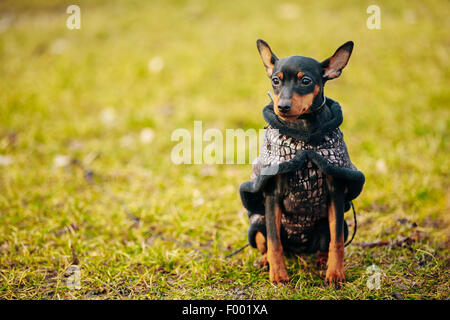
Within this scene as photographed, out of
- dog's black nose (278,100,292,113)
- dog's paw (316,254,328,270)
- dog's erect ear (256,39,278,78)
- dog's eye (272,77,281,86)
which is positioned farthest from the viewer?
dog's paw (316,254,328,270)

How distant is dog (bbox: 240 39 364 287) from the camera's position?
1957mm

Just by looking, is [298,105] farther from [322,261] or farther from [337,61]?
[322,261]

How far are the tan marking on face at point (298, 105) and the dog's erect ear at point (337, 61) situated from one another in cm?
12

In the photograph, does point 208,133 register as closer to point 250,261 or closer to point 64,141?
point 64,141

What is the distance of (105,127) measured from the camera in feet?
16.4

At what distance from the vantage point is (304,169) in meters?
2.08

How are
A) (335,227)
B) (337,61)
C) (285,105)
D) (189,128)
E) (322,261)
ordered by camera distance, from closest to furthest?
1. (285,105)
2. (337,61)
3. (335,227)
4. (322,261)
5. (189,128)

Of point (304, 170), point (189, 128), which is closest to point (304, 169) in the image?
point (304, 170)

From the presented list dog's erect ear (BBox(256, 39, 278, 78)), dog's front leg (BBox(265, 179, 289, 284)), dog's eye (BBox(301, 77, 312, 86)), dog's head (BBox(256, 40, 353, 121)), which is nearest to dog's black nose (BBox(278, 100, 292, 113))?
Result: dog's head (BBox(256, 40, 353, 121))

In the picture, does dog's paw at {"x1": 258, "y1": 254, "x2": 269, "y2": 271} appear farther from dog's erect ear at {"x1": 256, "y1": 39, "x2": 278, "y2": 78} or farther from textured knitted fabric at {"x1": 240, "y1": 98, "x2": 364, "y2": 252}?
dog's erect ear at {"x1": 256, "y1": 39, "x2": 278, "y2": 78}

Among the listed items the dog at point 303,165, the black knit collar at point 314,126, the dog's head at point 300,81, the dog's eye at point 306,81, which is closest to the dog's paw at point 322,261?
the dog at point 303,165

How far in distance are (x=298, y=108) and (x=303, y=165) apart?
1.08 feet

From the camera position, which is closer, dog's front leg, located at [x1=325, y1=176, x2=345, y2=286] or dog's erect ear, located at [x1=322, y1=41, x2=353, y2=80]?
dog's erect ear, located at [x1=322, y1=41, x2=353, y2=80]
